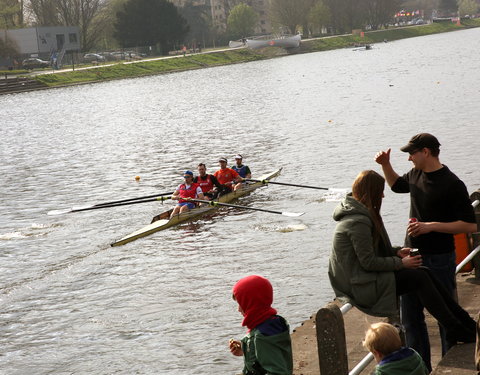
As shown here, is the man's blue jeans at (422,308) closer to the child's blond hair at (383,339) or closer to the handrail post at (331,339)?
the handrail post at (331,339)

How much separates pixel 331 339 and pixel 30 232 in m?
18.4

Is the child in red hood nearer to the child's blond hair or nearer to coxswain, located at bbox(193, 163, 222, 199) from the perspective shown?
the child's blond hair

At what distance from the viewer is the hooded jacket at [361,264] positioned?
6.51m

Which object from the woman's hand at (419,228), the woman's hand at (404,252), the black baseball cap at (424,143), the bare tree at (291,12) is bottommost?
the woman's hand at (404,252)

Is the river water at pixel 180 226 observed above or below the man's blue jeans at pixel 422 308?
below

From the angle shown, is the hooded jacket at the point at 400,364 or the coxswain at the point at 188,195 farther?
the coxswain at the point at 188,195

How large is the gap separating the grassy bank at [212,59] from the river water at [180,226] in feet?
97.6

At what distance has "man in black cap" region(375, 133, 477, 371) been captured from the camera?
7.15m

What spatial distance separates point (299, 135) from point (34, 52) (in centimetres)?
8661

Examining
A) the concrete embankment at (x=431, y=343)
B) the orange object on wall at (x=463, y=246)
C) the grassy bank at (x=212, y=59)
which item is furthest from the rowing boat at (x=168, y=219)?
the grassy bank at (x=212, y=59)

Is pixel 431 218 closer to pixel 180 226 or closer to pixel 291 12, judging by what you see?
pixel 180 226

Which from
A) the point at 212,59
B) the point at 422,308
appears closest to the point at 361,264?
the point at 422,308

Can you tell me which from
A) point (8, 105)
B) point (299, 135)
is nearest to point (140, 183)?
point (299, 135)

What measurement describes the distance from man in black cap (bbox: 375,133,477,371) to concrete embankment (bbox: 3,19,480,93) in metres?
87.5
